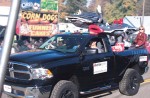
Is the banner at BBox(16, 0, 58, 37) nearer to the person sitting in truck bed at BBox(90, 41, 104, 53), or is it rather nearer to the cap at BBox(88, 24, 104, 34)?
the cap at BBox(88, 24, 104, 34)

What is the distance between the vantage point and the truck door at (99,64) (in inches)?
266

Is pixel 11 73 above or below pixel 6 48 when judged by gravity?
below

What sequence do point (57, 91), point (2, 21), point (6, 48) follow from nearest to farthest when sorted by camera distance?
point (6, 48) < point (57, 91) < point (2, 21)

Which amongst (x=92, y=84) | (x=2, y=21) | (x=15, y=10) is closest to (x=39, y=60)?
(x=92, y=84)

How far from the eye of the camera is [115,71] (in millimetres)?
7562

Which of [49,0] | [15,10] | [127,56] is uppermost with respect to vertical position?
[49,0]

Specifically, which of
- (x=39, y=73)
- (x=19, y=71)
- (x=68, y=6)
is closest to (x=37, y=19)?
(x=19, y=71)

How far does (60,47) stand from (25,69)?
1.27 metres

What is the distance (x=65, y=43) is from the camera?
6965 mm

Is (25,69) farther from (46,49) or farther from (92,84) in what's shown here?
(92,84)

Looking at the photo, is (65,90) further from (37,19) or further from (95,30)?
(37,19)

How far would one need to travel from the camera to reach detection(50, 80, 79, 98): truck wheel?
5859mm

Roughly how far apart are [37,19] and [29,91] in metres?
12.9

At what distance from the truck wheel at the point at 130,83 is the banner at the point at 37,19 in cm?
1021
